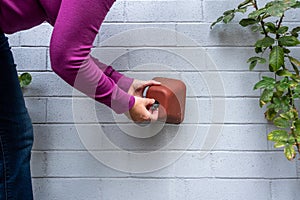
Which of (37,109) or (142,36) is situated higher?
(142,36)

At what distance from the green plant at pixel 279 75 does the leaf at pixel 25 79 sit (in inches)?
28.0

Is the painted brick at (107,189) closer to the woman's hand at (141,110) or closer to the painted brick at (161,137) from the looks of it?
the painted brick at (161,137)

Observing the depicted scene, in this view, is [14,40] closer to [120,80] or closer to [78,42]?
[120,80]

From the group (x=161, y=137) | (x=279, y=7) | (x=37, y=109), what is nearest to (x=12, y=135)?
(x=37, y=109)

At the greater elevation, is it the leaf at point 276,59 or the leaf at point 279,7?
the leaf at point 279,7

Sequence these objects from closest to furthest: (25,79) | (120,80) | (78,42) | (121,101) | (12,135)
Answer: (78,42)
(121,101)
(12,135)
(120,80)
(25,79)

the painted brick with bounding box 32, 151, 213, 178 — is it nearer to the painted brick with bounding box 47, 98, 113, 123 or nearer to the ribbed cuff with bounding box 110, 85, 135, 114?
the painted brick with bounding box 47, 98, 113, 123

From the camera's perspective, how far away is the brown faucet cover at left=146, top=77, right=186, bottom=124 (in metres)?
1.16

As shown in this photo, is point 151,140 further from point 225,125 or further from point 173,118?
point 225,125

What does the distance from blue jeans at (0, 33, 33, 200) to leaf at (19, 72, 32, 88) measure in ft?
0.71

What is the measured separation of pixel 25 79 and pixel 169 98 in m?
0.56

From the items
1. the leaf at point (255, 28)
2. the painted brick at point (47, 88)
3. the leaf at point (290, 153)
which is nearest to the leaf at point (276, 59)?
the leaf at point (255, 28)

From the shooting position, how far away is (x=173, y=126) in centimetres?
137

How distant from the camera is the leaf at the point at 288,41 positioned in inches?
47.0
